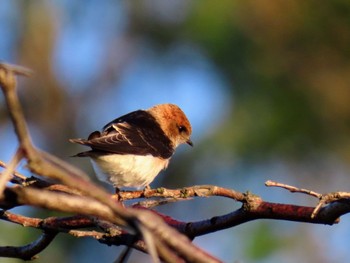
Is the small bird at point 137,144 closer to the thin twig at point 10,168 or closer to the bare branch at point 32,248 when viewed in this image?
the bare branch at point 32,248

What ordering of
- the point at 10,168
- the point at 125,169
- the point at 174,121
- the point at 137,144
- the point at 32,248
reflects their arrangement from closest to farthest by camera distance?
the point at 10,168 < the point at 32,248 < the point at 125,169 < the point at 137,144 < the point at 174,121

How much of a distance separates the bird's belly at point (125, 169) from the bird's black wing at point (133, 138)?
0.05 metres

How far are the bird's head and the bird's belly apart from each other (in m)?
1.14

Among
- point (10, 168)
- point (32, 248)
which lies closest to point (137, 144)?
point (32, 248)

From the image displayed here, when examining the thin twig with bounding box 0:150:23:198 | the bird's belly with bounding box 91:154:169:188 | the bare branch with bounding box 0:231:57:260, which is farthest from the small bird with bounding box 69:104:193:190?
the thin twig with bounding box 0:150:23:198

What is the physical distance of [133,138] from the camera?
5.44 m

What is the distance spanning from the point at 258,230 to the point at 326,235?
5.04 feet

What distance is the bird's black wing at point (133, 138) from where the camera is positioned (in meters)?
4.95

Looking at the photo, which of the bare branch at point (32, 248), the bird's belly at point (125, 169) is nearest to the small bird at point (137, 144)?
the bird's belly at point (125, 169)

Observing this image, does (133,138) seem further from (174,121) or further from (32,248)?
(32,248)

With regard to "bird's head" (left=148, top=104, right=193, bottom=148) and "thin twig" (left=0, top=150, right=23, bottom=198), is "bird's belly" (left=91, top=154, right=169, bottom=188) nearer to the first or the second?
"bird's head" (left=148, top=104, right=193, bottom=148)

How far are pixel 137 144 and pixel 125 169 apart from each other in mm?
459

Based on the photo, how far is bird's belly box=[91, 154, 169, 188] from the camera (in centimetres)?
481

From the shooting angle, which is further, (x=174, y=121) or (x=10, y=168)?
(x=174, y=121)
